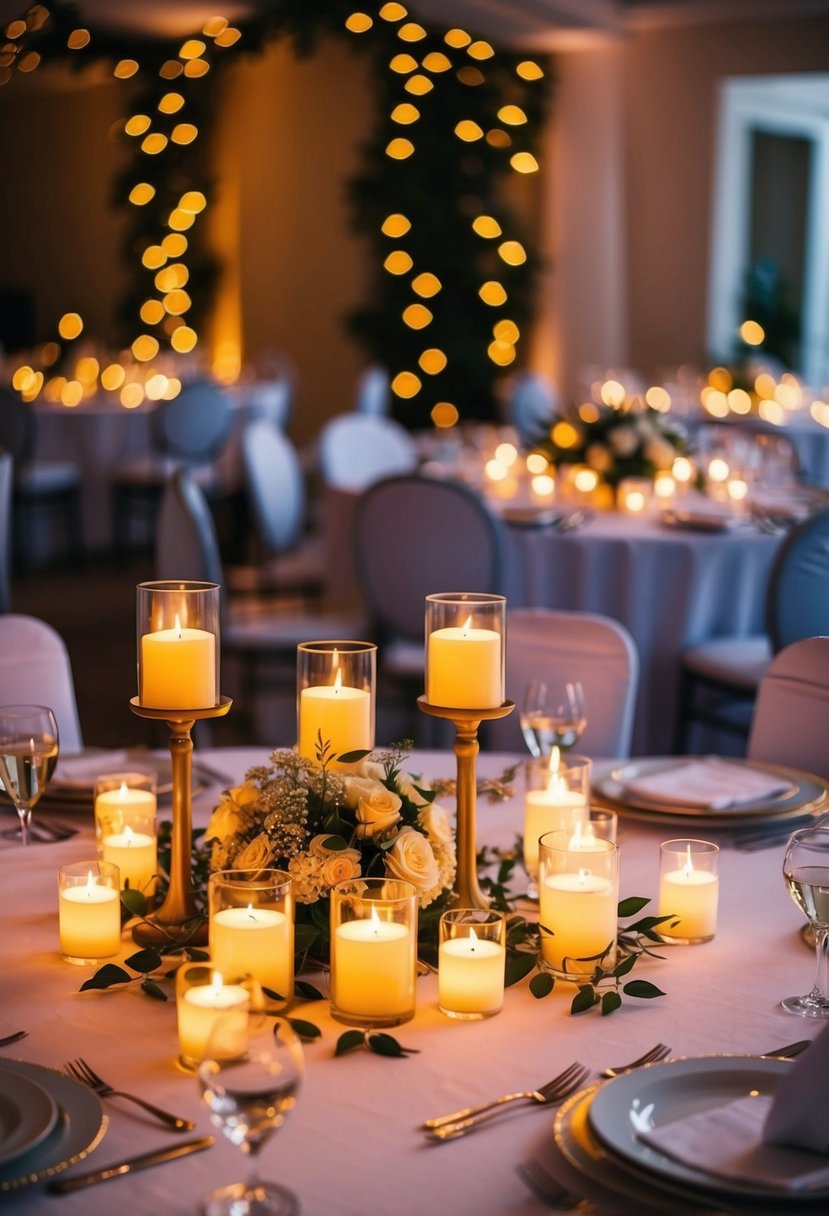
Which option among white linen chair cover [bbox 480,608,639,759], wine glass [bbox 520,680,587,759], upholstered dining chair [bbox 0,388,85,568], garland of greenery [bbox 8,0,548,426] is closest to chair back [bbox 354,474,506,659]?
white linen chair cover [bbox 480,608,639,759]

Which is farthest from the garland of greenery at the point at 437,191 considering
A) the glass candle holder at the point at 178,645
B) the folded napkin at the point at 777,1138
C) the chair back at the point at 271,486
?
the folded napkin at the point at 777,1138

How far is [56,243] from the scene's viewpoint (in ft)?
44.3

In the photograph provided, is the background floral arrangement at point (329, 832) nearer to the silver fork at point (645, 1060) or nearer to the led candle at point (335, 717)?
the led candle at point (335, 717)

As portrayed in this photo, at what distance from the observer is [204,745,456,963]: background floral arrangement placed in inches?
57.9

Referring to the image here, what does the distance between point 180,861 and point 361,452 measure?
4.61 metres

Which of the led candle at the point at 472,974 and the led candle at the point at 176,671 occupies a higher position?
the led candle at the point at 176,671

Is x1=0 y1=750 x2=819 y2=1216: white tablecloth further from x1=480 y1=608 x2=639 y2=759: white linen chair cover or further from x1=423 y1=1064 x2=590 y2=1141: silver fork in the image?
x1=480 y1=608 x2=639 y2=759: white linen chair cover

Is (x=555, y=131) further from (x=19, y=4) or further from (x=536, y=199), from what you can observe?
(x=19, y=4)

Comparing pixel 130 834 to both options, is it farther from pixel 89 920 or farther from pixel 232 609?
pixel 232 609

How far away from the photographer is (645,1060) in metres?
1.32

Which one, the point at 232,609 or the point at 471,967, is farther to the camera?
the point at 232,609

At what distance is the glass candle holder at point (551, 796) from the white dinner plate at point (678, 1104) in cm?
50

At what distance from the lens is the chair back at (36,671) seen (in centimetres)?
253

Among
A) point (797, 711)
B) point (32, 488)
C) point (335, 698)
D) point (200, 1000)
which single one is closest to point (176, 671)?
point (335, 698)
